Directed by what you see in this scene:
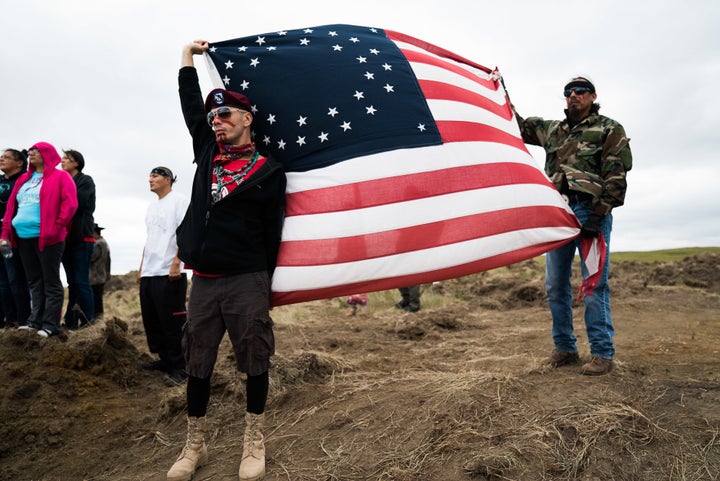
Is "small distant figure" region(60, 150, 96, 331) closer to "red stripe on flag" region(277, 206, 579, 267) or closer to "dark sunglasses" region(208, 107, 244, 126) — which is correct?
"dark sunglasses" region(208, 107, 244, 126)

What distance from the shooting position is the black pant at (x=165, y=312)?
4445 millimetres

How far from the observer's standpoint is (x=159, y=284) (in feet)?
14.5

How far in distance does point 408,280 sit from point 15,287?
16.8 ft

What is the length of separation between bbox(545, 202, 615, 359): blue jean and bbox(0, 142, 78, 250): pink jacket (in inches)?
184

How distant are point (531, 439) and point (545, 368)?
1.14 m

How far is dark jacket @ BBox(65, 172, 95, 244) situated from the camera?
5613mm

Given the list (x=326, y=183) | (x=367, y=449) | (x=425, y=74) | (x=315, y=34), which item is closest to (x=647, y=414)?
(x=367, y=449)

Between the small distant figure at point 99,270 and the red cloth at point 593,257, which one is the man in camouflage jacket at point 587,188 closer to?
the red cloth at point 593,257

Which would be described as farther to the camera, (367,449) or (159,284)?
(159,284)

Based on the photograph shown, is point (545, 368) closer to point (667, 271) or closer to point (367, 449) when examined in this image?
point (367, 449)

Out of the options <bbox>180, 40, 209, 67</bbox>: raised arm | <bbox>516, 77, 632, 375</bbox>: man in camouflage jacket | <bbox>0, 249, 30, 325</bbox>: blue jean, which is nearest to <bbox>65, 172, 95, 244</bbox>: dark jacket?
<bbox>0, 249, 30, 325</bbox>: blue jean

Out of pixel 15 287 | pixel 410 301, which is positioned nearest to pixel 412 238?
pixel 15 287

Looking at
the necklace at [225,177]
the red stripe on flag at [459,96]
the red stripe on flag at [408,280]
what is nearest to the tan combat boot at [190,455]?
the red stripe on flag at [408,280]

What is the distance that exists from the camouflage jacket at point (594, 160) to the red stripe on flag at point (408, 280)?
0.58 metres
